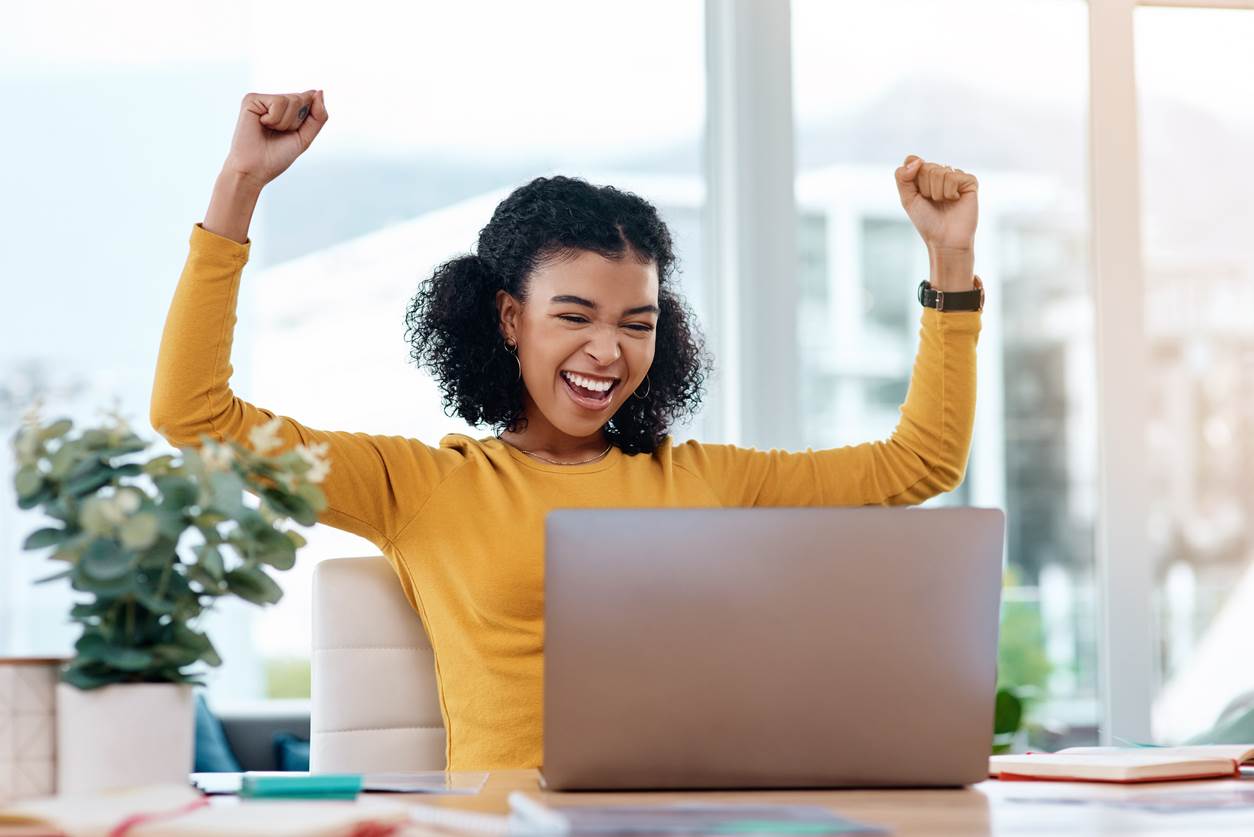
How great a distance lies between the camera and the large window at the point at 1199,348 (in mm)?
3359

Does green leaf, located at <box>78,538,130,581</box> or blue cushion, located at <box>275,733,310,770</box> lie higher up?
green leaf, located at <box>78,538,130,581</box>

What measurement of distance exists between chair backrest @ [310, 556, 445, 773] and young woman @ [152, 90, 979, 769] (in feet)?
0.10

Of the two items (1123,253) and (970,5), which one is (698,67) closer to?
(970,5)

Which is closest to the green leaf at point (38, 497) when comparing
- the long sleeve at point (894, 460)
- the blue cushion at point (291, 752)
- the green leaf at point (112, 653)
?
the green leaf at point (112, 653)

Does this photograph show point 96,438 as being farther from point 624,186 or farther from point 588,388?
point 624,186

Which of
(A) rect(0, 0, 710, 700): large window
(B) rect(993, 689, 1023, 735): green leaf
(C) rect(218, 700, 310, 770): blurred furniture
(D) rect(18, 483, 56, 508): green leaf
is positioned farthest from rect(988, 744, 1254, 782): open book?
(C) rect(218, 700, 310, 770): blurred furniture

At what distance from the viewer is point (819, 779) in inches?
46.4

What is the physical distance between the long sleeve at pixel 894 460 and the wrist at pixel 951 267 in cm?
5

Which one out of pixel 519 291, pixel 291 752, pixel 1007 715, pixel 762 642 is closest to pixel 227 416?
pixel 519 291

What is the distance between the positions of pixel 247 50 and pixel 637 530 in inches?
94.5

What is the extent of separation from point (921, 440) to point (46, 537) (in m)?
1.33

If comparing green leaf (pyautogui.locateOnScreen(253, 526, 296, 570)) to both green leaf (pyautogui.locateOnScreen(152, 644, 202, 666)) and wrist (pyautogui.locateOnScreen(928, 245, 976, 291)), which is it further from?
wrist (pyautogui.locateOnScreen(928, 245, 976, 291))

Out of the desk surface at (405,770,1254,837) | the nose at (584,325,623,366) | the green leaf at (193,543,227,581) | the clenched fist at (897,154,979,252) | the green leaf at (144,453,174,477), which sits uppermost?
the clenched fist at (897,154,979,252)

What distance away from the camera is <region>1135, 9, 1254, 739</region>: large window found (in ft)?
11.0
